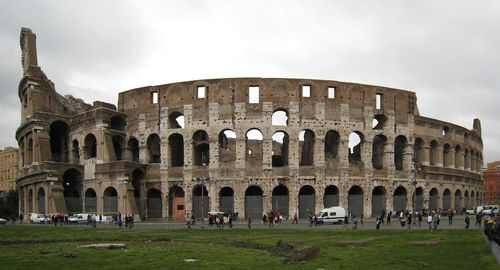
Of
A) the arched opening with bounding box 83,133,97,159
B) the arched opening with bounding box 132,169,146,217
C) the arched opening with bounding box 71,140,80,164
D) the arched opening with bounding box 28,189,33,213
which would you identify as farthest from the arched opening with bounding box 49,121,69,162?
the arched opening with bounding box 132,169,146,217

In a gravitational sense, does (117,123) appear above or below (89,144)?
above

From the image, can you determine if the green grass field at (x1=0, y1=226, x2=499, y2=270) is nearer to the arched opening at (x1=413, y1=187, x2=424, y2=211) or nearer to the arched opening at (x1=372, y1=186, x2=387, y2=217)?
the arched opening at (x1=372, y1=186, x2=387, y2=217)

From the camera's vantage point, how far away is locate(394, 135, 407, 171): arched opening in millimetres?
47469

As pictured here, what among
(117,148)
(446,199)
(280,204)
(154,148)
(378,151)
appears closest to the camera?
(280,204)

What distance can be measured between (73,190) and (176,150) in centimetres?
1220

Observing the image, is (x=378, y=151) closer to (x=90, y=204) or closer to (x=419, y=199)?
(x=419, y=199)

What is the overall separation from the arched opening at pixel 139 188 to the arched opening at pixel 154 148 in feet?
5.78

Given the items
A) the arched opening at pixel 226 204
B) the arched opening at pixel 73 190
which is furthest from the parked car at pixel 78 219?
the arched opening at pixel 226 204

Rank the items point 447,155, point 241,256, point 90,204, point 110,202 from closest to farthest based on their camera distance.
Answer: point 241,256
point 110,202
point 90,204
point 447,155

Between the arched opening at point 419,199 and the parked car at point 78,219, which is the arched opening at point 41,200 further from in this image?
the arched opening at point 419,199

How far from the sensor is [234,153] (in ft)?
153

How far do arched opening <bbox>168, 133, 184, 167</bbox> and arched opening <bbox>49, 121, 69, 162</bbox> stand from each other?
13.7 metres

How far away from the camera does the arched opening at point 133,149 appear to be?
47.4 meters

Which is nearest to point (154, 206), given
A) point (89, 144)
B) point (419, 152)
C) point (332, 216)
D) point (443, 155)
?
point (89, 144)
